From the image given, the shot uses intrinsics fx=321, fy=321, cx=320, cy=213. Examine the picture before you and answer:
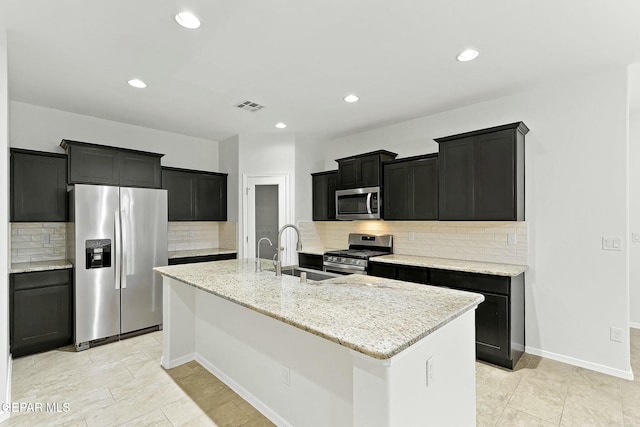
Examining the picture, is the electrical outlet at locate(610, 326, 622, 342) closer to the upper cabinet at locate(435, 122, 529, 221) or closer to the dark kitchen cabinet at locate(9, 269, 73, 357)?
the upper cabinet at locate(435, 122, 529, 221)

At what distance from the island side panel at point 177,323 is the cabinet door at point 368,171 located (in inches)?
101

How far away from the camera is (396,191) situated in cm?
417

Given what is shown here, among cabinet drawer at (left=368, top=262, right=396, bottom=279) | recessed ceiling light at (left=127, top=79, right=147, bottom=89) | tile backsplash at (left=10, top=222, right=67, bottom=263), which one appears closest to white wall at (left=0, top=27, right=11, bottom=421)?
recessed ceiling light at (left=127, top=79, right=147, bottom=89)

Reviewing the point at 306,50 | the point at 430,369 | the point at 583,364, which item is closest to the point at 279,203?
the point at 306,50

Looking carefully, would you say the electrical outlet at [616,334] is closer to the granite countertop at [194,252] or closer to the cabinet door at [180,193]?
the granite countertop at [194,252]

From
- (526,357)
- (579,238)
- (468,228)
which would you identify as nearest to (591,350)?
(526,357)

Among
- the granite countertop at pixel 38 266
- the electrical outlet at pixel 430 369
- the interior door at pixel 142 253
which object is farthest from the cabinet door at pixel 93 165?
the electrical outlet at pixel 430 369

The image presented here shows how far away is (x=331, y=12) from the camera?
6.90 ft

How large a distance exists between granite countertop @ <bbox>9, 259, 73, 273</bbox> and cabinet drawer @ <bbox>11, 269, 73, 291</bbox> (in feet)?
0.16

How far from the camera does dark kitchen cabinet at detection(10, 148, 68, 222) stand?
3396mm

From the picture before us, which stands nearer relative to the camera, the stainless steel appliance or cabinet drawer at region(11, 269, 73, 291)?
cabinet drawer at region(11, 269, 73, 291)

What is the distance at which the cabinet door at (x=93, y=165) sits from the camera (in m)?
3.64

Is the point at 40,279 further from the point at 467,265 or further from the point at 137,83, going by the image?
the point at 467,265

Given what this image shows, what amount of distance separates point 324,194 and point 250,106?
5.93 ft
